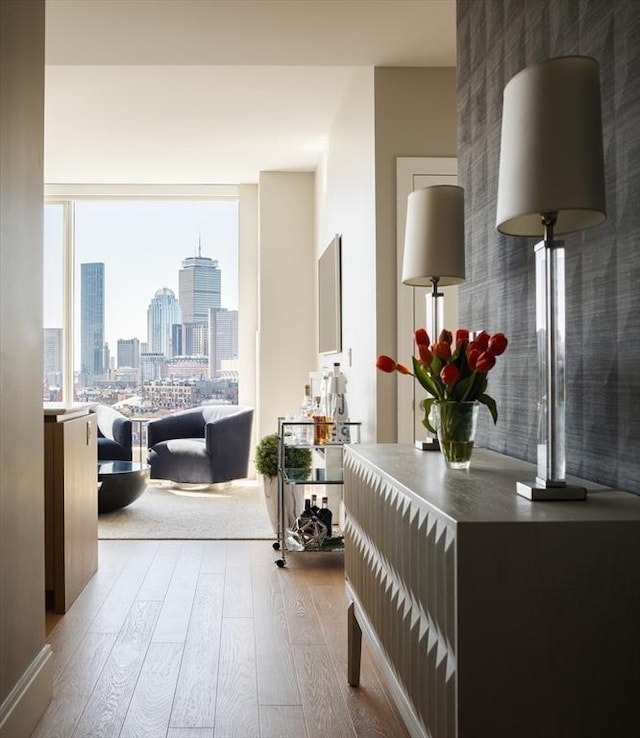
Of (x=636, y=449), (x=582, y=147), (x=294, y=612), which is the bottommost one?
(x=294, y=612)

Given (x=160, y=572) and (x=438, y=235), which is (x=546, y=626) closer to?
(x=438, y=235)

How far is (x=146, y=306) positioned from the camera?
7895 millimetres

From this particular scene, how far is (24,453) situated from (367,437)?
236cm

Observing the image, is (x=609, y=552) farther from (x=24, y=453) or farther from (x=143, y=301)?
(x=143, y=301)

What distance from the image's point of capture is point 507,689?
130cm

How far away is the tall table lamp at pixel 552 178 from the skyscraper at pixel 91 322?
265 inches

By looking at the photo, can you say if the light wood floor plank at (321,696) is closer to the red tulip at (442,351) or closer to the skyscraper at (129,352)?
the red tulip at (442,351)

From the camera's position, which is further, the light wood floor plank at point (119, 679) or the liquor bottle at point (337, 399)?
the liquor bottle at point (337, 399)

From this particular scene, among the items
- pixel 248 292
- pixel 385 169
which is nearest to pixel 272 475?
pixel 385 169

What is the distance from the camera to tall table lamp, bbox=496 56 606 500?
4.75ft

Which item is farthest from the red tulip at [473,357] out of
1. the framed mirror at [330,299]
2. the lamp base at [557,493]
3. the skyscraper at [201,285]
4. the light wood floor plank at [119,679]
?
the skyscraper at [201,285]

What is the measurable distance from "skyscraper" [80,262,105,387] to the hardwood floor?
379 cm

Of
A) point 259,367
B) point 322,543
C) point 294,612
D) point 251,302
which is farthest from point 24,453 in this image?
point 251,302

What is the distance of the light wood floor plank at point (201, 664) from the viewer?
2.39 m
